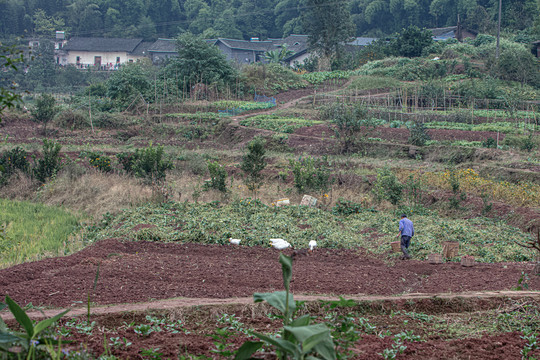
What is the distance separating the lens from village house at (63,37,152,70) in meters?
54.1

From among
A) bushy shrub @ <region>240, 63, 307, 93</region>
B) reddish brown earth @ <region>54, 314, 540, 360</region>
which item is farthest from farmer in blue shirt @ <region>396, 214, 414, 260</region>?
bushy shrub @ <region>240, 63, 307, 93</region>

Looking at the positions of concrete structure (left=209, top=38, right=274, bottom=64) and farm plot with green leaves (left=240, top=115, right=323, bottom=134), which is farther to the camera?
concrete structure (left=209, top=38, right=274, bottom=64)

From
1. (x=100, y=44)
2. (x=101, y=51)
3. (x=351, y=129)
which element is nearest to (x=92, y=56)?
(x=101, y=51)

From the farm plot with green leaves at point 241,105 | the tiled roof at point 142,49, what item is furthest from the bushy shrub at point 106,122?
the tiled roof at point 142,49

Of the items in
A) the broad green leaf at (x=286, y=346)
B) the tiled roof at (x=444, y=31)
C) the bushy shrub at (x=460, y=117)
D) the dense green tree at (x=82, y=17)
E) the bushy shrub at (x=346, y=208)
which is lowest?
the bushy shrub at (x=346, y=208)

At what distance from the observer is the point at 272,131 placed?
2502 centimetres

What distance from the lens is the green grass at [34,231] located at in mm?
9516

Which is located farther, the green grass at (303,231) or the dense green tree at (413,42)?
the dense green tree at (413,42)

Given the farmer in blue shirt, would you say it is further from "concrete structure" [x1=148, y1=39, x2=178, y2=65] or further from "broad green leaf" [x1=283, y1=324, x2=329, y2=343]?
"concrete structure" [x1=148, y1=39, x2=178, y2=65]

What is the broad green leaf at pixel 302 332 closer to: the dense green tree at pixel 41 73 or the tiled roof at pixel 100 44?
the dense green tree at pixel 41 73

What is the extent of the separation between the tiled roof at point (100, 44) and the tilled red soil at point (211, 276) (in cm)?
4928

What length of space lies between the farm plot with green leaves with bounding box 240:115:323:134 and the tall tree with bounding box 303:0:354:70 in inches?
815

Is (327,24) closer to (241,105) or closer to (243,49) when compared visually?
(243,49)

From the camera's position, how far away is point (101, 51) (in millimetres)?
54406
